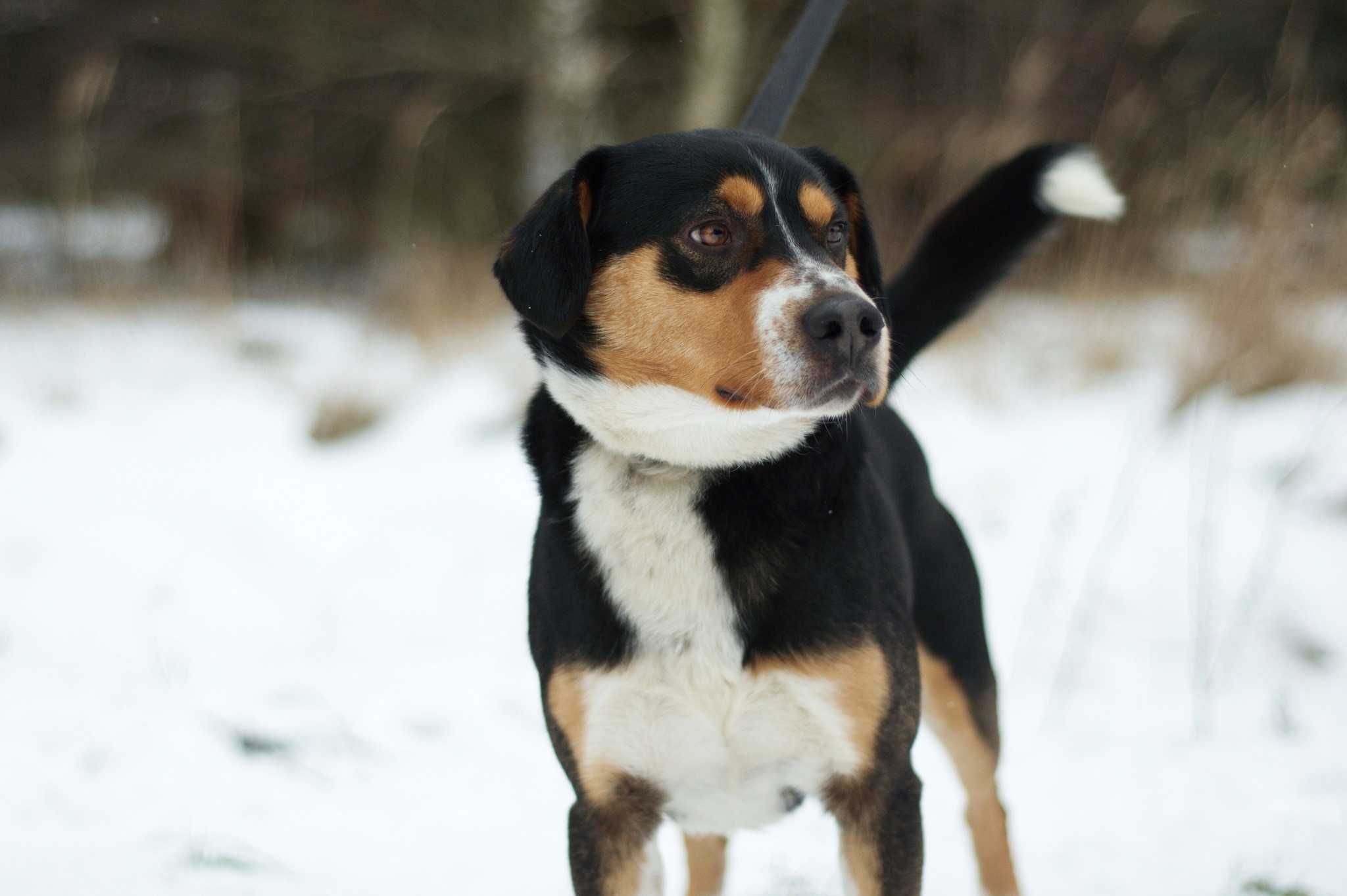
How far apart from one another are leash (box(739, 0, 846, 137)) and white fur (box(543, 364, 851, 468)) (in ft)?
2.80

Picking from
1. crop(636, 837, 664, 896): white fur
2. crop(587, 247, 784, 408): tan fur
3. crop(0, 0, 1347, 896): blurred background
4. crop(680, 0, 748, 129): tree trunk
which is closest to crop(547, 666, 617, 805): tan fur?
crop(636, 837, 664, 896): white fur

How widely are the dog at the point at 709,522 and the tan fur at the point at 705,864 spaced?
0.51m

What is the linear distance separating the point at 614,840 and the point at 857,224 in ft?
4.59

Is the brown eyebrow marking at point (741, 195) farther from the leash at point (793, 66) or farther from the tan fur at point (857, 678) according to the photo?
the tan fur at point (857, 678)

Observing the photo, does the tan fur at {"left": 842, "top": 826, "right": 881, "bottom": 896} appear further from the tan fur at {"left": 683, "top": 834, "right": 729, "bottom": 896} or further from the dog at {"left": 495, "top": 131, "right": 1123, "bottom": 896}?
the tan fur at {"left": 683, "top": 834, "right": 729, "bottom": 896}

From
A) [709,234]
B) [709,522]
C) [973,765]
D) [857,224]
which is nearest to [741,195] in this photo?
[709,234]

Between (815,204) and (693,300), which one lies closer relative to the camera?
(693,300)

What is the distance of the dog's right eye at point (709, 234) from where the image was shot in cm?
222

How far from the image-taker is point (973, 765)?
9.34 ft

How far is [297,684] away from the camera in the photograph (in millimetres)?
4207

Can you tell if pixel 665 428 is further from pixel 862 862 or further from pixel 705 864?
pixel 705 864

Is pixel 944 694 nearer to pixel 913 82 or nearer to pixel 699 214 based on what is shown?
pixel 699 214

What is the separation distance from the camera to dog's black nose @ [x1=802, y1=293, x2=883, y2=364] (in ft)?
6.64

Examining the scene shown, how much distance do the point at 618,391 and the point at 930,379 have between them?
5271 mm
